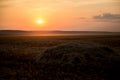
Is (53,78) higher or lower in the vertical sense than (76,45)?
lower

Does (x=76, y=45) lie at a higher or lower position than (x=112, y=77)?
higher

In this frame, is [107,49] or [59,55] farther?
[107,49]

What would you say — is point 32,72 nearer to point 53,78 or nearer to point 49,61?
point 53,78

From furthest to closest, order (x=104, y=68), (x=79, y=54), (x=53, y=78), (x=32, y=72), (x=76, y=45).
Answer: (x=76, y=45) < (x=79, y=54) < (x=104, y=68) < (x=32, y=72) < (x=53, y=78)

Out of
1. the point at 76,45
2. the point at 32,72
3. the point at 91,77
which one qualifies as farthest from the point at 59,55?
the point at 91,77

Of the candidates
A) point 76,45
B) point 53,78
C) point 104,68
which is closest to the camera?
→ point 53,78

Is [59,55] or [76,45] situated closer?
[59,55]

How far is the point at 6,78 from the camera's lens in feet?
42.0

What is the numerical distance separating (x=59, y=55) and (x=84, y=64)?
8.09 ft

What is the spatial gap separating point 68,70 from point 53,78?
7.98ft

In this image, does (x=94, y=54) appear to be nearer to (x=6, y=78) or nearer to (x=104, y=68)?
(x=104, y=68)

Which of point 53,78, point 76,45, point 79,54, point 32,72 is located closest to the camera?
point 53,78

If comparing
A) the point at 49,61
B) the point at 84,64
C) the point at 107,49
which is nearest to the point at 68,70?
the point at 84,64

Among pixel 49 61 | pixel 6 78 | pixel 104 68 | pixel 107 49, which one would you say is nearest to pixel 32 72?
pixel 6 78
